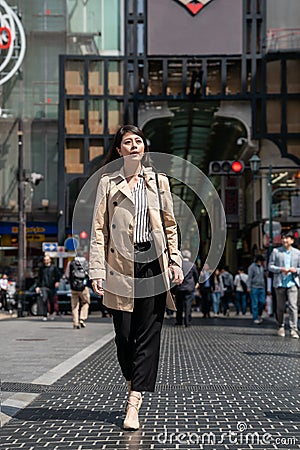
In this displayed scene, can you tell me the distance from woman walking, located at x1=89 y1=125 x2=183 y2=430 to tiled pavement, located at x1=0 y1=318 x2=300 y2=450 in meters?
0.43

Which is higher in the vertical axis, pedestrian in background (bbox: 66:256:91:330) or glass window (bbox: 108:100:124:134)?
glass window (bbox: 108:100:124:134)

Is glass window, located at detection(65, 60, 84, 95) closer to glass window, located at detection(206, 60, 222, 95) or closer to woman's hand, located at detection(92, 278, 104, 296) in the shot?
glass window, located at detection(206, 60, 222, 95)

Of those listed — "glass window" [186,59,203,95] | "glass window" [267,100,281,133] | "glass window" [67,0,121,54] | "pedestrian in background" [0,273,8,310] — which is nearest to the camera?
"pedestrian in background" [0,273,8,310]

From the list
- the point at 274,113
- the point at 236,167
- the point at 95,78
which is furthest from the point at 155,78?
the point at 236,167

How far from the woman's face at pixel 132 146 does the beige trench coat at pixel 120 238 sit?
A: 162 mm

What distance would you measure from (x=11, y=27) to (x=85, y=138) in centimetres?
660

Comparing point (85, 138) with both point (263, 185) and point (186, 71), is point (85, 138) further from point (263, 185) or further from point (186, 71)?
point (263, 185)

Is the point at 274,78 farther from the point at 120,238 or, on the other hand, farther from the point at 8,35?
the point at 120,238

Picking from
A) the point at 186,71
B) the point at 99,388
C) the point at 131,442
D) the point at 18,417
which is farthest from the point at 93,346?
the point at 186,71

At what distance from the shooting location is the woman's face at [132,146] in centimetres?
634

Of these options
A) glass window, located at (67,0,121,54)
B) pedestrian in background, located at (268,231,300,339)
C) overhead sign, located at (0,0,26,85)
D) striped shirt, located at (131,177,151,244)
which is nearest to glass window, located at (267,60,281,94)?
glass window, located at (67,0,121,54)

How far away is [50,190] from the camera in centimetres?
4575

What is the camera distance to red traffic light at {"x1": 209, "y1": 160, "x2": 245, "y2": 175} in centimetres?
2500

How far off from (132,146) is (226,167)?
751 inches
